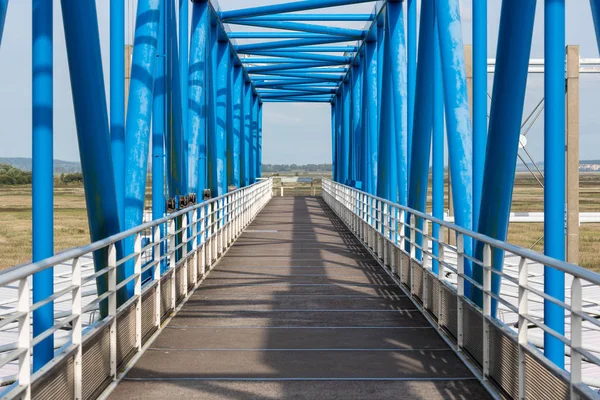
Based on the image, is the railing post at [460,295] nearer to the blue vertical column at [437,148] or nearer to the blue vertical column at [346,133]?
the blue vertical column at [437,148]

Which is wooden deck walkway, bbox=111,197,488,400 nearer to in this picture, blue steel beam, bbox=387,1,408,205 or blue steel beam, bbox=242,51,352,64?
blue steel beam, bbox=387,1,408,205

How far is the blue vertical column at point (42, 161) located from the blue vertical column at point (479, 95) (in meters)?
5.73

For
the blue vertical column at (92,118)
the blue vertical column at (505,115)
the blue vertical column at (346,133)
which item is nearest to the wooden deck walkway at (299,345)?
the blue vertical column at (505,115)

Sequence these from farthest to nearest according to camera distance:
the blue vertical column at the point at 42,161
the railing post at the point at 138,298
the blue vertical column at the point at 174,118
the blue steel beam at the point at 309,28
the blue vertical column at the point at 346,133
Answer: the blue vertical column at the point at 346,133 → the blue steel beam at the point at 309,28 → the blue vertical column at the point at 174,118 → the railing post at the point at 138,298 → the blue vertical column at the point at 42,161

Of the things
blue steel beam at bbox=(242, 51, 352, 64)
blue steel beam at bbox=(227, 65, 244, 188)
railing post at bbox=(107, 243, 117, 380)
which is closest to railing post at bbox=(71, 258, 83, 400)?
railing post at bbox=(107, 243, 117, 380)

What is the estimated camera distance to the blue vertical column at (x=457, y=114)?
10539mm

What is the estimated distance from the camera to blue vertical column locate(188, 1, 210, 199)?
1754cm

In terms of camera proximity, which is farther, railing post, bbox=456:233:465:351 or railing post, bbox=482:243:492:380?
railing post, bbox=456:233:465:351

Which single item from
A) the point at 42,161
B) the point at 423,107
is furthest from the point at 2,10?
the point at 423,107

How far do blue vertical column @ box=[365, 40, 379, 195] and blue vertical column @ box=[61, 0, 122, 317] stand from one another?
16.9 metres

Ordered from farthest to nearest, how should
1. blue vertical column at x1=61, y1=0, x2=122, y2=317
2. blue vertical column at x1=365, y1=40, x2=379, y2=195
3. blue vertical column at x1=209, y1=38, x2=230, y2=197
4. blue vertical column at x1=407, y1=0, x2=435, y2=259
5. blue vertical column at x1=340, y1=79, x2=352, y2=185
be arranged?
blue vertical column at x1=340, y1=79, x2=352, y2=185, blue vertical column at x1=209, y1=38, x2=230, y2=197, blue vertical column at x1=365, y1=40, x2=379, y2=195, blue vertical column at x1=407, y1=0, x2=435, y2=259, blue vertical column at x1=61, y1=0, x2=122, y2=317

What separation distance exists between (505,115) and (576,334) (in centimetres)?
320

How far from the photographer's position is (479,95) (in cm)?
1062

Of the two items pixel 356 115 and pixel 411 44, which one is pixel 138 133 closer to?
pixel 411 44
